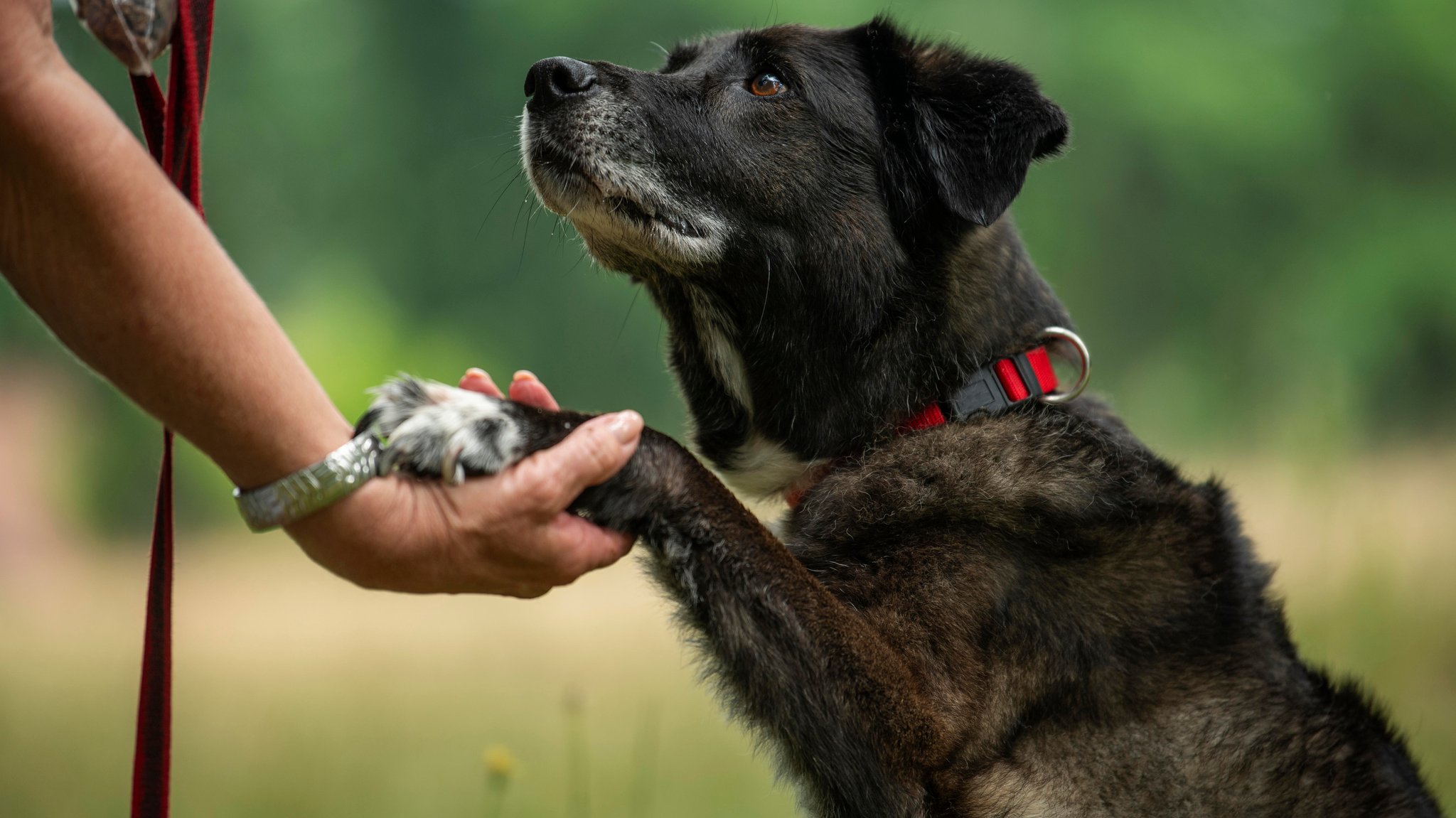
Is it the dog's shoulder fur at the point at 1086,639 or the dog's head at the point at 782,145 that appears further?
the dog's head at the point at 782,145

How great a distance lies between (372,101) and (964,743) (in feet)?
28.7

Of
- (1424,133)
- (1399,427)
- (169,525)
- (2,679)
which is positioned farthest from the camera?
(1424,133)

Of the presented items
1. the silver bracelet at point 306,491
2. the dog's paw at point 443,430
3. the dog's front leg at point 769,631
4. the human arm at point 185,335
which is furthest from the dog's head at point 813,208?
the silver bracelet at point 306,491

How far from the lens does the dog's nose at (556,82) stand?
267 centimetres

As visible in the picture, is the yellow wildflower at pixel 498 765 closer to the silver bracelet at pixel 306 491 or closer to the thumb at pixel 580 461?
the thumb at pixel 580 461

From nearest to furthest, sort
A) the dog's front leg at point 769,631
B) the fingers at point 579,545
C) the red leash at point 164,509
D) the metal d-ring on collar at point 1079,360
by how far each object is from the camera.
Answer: the red leash at point 164,509, the fingers at point 579,545, the dog's front leg at point 769,631, the metal d-ring on collar at point 1079,360

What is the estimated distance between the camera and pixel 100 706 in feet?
16.0

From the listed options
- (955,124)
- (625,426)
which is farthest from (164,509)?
(955,124)

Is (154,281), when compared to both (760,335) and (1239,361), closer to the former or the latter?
(760,335)

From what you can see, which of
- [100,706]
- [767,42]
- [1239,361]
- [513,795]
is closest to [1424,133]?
[1239,361]

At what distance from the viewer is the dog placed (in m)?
2.07

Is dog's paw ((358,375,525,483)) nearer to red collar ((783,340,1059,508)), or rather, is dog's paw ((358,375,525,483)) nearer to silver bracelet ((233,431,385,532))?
silver bracelet ((233,431,385,532))

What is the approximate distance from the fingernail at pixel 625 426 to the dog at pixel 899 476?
0.19ft

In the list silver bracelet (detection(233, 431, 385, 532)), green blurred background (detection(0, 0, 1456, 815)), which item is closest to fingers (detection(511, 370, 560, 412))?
silver bracelet (detection(233, 431, 385, 532))
